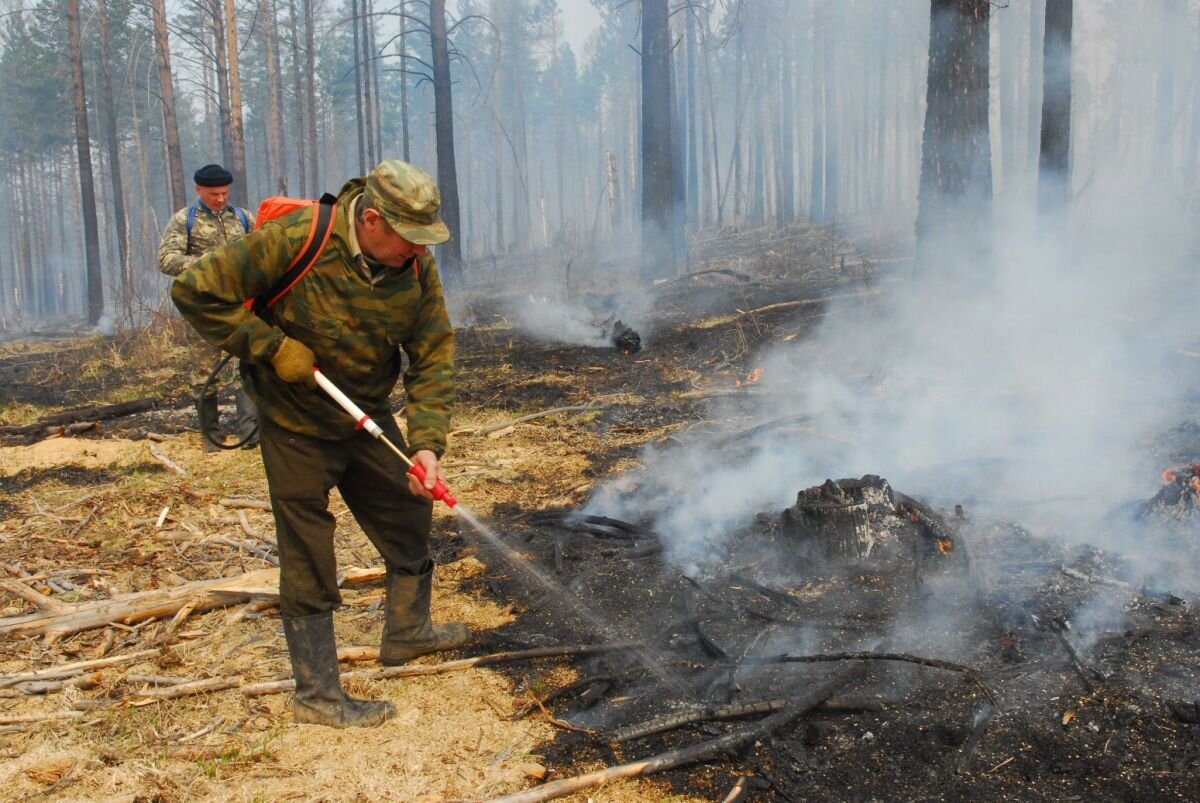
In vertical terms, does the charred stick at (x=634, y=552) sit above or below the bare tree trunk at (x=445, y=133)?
below

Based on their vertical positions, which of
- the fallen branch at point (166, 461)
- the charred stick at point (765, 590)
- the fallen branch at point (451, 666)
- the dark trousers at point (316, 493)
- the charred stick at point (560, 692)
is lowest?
the charred stick at point (560, 692)

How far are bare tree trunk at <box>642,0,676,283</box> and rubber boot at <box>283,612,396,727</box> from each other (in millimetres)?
13221

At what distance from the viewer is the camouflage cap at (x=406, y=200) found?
3.04 metres

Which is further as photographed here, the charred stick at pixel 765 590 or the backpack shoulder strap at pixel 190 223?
the backpack shoulder strap at pixel 190 223

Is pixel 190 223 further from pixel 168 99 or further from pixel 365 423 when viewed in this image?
pixel 168 99

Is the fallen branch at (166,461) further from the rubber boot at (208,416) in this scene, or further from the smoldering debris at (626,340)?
the smoldering debris at (626,340)

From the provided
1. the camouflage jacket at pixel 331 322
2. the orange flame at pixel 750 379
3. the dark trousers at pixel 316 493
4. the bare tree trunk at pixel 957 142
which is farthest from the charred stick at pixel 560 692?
the bare tree trunk at pixel 957 142

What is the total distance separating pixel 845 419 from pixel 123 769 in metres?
5.86

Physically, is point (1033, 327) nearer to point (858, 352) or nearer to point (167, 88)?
point (858, 352)

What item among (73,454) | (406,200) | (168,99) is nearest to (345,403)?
(406,200)

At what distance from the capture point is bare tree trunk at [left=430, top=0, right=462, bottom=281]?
18062 millimetres

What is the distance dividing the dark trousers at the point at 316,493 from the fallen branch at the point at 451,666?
42 centimetres

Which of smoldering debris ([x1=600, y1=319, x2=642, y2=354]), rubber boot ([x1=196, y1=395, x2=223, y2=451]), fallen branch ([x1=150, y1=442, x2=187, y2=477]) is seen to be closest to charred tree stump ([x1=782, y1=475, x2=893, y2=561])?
rubber boot ([x1=196, y1=395, x2=223, y2=451])

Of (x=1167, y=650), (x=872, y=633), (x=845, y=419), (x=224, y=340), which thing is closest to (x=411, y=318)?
(x=224, y=340)
